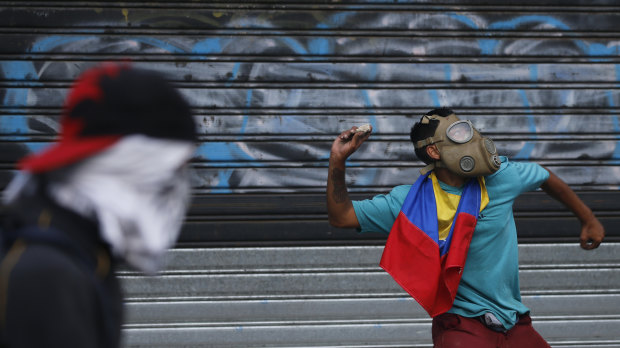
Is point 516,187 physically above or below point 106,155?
below

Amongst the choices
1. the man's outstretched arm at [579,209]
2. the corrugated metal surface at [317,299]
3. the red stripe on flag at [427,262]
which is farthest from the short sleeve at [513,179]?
the corrugated metal surface at [317,299]

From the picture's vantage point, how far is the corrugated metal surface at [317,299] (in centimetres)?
557

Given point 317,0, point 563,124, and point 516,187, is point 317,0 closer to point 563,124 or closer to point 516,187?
point 563,124

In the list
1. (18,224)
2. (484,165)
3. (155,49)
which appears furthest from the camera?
(155,49)

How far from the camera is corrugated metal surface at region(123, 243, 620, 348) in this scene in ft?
18.3

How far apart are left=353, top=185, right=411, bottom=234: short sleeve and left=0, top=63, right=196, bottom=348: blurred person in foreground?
6.72ft

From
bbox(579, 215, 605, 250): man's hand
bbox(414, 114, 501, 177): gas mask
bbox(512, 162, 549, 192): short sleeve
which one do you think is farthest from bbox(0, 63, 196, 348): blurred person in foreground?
bbox(579, 215, 605, 250): man's hand

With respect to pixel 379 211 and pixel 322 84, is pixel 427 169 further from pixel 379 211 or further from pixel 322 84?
pixel 322 84

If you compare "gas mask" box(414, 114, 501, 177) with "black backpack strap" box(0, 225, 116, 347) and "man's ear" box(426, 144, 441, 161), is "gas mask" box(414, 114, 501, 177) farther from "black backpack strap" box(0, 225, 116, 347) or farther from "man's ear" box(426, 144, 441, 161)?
"black backpack strap" box(0, 225, 116, 347)

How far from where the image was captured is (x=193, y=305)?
557 centimetres

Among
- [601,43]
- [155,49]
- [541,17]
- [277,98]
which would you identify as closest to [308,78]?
[277,98]

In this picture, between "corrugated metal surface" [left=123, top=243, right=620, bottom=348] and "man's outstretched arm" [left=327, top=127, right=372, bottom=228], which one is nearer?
"man's outstretched arm" [left=327, top=127, right=372, bottom=228]

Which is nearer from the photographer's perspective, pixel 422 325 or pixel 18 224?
pixel 18 224

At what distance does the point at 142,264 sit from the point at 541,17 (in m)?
5.02
